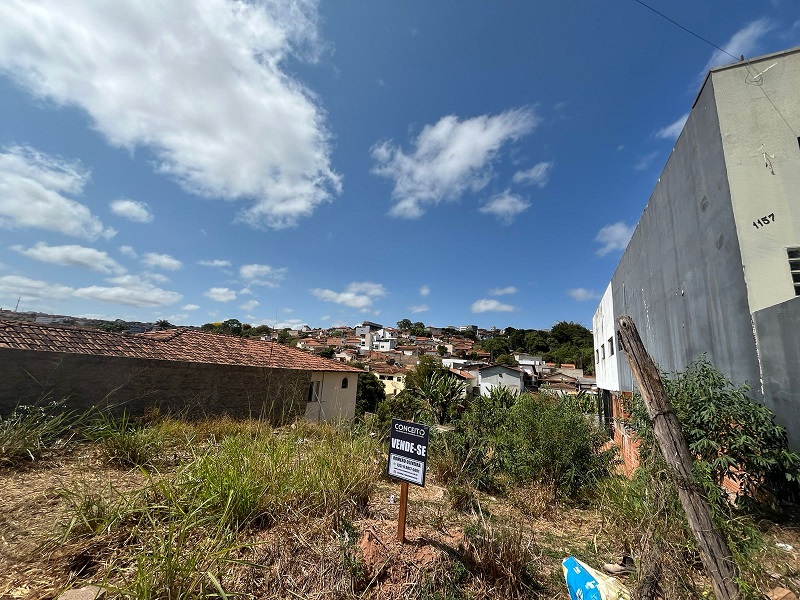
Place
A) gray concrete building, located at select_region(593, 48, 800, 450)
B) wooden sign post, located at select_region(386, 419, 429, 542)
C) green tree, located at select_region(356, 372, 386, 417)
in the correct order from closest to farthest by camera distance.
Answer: wooden sign post, located at select_region(386, 419, 429, 542)
gray concrete building, located at select_region(593, 48, 800, 450)
green tree, located at select_region(356, 372, 386, 417)

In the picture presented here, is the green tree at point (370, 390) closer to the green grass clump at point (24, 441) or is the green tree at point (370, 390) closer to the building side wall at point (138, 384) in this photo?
the building side wall at point (138, 384)

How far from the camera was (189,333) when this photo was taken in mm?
13117

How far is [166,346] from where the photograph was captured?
11.1m

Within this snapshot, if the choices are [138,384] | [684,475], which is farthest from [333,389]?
[684,475]

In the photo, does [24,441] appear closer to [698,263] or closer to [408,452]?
[408,452]

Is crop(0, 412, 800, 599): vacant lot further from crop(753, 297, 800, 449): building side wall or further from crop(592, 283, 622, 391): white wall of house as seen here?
crop(592, 283, 622, 391): white wall of house

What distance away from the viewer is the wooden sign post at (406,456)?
2840 millimetres

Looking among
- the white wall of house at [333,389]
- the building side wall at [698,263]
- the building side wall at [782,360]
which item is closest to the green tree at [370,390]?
the white wall of house at [333,389]

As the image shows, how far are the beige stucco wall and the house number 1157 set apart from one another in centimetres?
2

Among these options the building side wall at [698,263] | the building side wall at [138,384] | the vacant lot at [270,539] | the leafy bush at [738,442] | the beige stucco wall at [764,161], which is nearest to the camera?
the vacant lot at [270,539]

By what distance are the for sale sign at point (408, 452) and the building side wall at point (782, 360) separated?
12.2 ft

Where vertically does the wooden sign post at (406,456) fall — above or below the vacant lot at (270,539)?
above

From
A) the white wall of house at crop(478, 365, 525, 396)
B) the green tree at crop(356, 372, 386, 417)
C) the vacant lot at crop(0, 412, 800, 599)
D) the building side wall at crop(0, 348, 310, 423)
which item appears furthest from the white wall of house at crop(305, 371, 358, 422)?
the white wall of house at crop(478, 365, 525, 396)

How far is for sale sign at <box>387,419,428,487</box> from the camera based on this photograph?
2.87 metres
